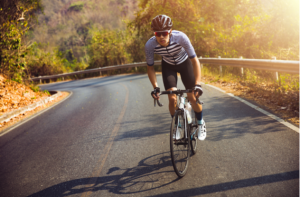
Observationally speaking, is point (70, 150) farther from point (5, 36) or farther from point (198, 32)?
point (198, 32)

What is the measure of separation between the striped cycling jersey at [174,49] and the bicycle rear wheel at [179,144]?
39.6 inches

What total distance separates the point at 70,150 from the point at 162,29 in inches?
132

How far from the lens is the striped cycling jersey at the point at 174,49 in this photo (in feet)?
12.4

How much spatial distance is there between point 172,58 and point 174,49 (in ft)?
0.77

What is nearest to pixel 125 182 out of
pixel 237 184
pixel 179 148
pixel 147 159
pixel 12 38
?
pixel 147 159

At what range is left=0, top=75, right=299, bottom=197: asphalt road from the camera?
133 inches

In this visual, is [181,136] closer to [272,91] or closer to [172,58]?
[172,58]

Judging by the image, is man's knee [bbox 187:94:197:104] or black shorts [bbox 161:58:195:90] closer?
man's knee [bbox 187:94:197:104]

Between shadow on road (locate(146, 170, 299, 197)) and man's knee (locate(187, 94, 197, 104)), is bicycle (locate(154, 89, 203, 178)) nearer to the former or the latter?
man's knee (locate(187, 94, 197, 104))

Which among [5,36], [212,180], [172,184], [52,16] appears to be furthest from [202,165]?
[52,16]

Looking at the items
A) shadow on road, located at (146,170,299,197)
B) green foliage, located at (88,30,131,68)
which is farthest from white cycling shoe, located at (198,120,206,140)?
green foliage, located at (88,30,131,68)

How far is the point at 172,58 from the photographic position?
417 centimetres

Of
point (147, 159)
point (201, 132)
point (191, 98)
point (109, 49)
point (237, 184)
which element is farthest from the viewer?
point (109, 49)

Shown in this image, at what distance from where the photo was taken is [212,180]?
3.44 metres
